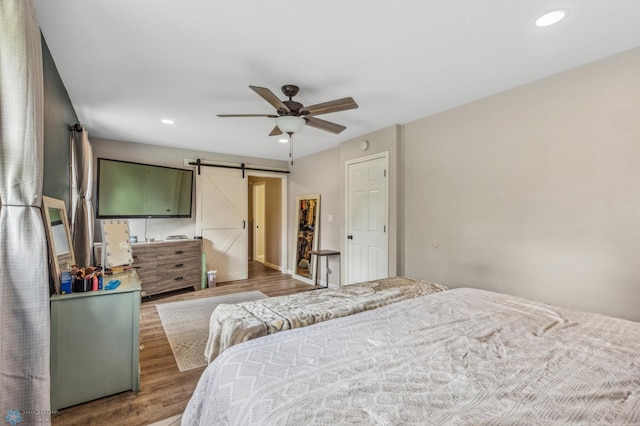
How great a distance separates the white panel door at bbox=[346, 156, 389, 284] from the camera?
3895mm

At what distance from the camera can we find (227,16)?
174 centimetres


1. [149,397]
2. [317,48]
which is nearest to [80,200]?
[149,397]

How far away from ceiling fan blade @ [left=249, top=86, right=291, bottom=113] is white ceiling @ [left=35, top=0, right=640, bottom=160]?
26cm

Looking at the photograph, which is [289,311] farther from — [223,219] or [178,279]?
[223,219]

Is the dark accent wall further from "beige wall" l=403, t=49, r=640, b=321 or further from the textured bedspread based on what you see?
"beige wall" l=403, t=49, r=640, b=321

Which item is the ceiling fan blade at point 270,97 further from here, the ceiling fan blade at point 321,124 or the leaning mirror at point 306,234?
the leaning mirror at point 306,234

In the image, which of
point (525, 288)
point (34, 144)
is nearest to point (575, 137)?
point (525, 288)

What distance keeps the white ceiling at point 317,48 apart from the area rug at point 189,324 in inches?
97.7

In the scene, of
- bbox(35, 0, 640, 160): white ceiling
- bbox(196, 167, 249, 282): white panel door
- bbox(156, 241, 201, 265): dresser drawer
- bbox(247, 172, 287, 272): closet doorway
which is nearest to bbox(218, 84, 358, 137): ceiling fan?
bbox(35, 0, 640, 160): white ceiling

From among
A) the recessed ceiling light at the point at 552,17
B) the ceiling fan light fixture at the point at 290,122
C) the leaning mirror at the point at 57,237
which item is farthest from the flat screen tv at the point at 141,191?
the recessed ceiling light at the point at 552,17

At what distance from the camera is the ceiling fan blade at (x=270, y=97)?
2.14m

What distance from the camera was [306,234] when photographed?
5.68 metres

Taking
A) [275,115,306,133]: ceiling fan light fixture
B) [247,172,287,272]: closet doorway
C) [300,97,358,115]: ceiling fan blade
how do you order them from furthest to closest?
[247,172,287,272]: closet doorway, [275,115,306,133]: ceiling fan light fixture, [300,97,358,115]: ceiling fan blade

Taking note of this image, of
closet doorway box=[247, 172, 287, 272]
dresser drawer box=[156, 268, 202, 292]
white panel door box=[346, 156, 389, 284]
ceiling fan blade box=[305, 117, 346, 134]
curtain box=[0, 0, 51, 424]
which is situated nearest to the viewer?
curtain box=[0, 0, 51, 424]
